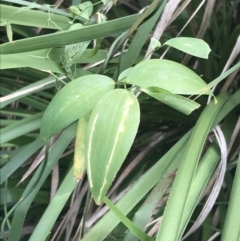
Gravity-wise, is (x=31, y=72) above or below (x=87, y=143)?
below

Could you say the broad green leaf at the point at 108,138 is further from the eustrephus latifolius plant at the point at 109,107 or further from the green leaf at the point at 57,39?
the green leaf at the point at 57,39

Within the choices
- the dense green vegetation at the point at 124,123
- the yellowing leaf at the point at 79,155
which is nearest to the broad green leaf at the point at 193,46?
the dense green vegetation at the point at 124,123

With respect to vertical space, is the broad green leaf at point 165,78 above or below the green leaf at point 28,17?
above

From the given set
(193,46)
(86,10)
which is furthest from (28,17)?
(193,46)

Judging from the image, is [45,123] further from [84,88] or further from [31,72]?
[31,72]

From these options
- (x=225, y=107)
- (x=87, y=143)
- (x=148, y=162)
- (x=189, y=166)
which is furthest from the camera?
(x=148, y=162)

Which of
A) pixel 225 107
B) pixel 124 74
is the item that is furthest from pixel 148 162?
pixel 124 74

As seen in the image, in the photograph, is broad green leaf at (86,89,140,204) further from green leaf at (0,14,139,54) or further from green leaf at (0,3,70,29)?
green leaf at (0,3,70,29)
